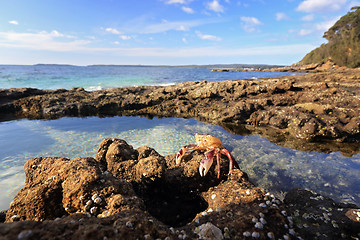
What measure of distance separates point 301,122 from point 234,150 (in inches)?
166

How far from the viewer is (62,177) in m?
3.28

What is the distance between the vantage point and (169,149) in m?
8.14

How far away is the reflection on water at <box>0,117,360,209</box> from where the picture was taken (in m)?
5.52

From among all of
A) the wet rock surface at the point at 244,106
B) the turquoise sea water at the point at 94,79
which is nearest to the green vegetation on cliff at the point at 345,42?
the turquoise sea water at the point at 94,79

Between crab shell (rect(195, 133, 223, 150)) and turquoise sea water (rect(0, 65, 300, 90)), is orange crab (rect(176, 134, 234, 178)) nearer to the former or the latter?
crab shell (rect(195, 133, 223, 150))

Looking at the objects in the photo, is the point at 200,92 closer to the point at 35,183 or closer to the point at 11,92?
the point at 35,183

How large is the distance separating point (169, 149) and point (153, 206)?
4.36 m

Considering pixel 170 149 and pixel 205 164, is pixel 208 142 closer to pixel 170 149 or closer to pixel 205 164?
pixel 205 164

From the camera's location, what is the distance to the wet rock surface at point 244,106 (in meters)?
8.74

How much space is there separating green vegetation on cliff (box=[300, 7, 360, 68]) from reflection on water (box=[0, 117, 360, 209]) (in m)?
53.9

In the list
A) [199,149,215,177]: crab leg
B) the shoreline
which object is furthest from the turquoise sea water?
[199,149,215,177]: crab leg

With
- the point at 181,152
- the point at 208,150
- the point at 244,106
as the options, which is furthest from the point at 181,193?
the point at 244,106

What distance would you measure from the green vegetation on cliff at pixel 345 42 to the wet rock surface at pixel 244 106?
41177mm

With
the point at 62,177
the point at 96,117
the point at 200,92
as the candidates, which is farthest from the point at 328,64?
the point at 62,177
